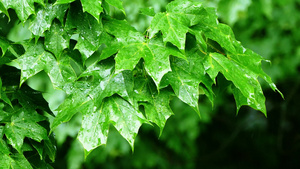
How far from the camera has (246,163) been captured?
17.5 ft

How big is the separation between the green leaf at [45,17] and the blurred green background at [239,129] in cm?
186

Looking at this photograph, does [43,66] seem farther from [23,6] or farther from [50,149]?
[50,149]

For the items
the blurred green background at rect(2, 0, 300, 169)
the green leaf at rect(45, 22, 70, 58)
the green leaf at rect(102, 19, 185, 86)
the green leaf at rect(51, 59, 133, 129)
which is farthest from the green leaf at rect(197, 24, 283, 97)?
the blurred green background at rect(2, 0, 300, 169)

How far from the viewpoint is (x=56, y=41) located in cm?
114

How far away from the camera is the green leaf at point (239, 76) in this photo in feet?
3.61

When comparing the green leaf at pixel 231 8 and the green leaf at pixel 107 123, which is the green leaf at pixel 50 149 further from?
the green leaf at pixel 231 8

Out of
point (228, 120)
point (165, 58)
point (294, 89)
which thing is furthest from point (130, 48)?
point (228, 120)

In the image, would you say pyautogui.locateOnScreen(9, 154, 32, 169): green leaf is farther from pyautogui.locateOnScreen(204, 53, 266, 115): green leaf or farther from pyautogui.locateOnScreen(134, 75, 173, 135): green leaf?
pyautogui.locateOnScreen(204, 53, 266, 115): green leaf

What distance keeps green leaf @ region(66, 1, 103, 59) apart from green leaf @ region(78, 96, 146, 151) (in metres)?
0.19

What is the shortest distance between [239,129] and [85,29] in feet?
12.8

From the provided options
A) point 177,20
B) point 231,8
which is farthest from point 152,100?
point 231,8

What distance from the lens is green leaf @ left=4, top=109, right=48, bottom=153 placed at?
114 cm

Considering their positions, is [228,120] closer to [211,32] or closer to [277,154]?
[277,154]

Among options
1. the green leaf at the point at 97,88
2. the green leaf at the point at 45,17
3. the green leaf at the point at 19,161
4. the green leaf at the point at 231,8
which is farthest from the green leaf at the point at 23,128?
the green leaf at the point at 231,8
